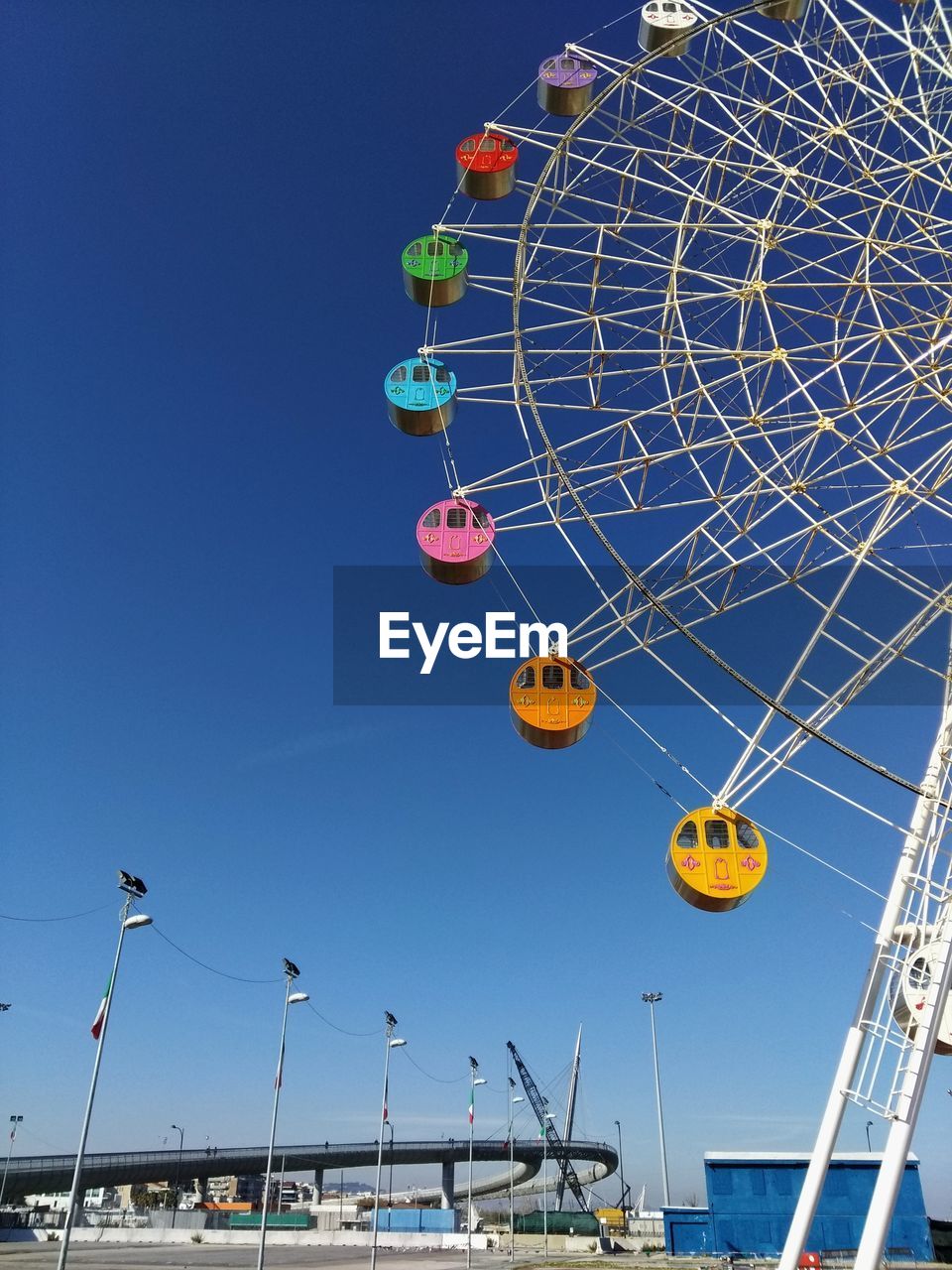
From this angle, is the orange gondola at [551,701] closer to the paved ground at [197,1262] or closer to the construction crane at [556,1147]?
the paved ground at [197,1262]

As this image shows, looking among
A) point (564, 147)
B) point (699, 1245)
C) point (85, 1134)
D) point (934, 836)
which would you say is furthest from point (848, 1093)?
point (699, 1245)

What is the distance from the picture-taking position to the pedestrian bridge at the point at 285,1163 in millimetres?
94938

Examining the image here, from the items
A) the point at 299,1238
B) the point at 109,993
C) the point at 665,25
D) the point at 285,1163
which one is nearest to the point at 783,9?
the point at 665,25

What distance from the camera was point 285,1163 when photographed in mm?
124625

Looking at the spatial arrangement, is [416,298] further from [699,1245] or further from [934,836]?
[699,1245]

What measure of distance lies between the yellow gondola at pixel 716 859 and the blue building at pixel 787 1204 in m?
42.5

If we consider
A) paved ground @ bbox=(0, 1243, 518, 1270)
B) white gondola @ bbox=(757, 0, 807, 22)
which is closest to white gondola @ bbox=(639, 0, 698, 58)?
white gondola @ bbox=(757, 0, 807, 22)

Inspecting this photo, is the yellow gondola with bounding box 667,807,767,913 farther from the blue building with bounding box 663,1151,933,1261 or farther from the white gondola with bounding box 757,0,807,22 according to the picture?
the blue building with bounding box 663,1151,933,1261

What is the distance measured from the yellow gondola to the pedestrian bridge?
87.1 m

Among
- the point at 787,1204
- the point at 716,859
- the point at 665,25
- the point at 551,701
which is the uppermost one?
the point at 665,25

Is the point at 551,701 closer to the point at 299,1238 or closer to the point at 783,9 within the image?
the point at 783,9

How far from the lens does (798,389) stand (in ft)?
61.4

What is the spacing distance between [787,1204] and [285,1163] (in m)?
92.6

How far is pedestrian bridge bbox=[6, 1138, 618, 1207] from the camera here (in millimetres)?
94938
